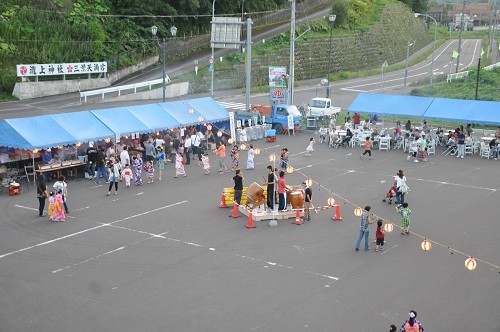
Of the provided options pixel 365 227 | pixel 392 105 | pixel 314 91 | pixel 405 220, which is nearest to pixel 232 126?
pixel 392 105

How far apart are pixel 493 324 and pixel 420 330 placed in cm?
264

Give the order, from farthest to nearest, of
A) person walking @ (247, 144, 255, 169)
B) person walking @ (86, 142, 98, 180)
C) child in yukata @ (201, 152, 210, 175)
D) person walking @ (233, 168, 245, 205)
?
person walking @ (247, 144, 255, 169)
child in yukata @ (201, 152, 210, 175)
person walking @ (86, 142, 98, 180)
person walking @ (233, 168, 245, 205)

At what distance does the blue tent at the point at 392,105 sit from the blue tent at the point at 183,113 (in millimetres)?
9389

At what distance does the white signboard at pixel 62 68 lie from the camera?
4935 centimetres

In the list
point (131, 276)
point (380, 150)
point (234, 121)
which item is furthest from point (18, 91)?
point (131, 276)

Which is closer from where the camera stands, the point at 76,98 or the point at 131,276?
the point at 131,276

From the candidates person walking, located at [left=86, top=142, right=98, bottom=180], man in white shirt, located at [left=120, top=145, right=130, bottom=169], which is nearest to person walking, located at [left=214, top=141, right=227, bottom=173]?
man in white shirt, located at [left=120, top=145, right=130, bottom=169]

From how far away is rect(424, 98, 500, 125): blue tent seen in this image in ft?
119

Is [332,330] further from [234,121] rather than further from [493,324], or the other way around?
[234,121]

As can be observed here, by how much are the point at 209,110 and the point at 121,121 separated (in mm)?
6739

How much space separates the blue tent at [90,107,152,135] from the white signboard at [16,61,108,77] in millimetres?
19405

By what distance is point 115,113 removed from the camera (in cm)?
3238

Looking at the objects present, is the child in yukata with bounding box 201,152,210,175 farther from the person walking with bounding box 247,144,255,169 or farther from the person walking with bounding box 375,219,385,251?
the person walking with bounding box 375,219,385,251

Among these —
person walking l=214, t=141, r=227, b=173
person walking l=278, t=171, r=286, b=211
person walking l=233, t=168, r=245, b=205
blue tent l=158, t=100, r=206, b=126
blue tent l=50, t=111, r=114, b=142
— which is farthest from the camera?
blue tent l=158, t=100, r=206, b=126
